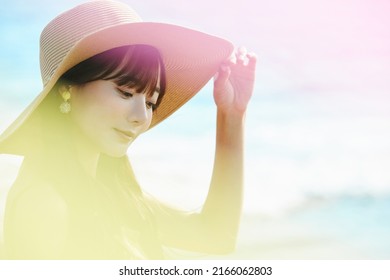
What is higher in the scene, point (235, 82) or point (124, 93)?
point (235, 82)

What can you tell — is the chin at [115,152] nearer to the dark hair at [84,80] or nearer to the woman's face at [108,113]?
the woman's face at [108,113]

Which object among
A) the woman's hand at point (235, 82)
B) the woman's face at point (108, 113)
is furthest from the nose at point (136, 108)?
the woman's hand at point (235, 82)

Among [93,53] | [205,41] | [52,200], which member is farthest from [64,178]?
[205,41]

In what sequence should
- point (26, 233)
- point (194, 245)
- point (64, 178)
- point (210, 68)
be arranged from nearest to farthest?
point (26, 233) → point (64, 178) → point (210, 68) → point (194, 245)

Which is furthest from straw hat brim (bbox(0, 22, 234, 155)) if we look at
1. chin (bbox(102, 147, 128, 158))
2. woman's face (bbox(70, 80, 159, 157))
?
chin (bbox(102, 147, 128, 158))

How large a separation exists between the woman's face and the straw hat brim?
11 centimetres

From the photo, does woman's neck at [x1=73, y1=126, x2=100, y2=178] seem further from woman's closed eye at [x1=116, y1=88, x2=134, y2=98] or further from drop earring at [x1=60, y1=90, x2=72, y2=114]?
woman's closed eye at [x1=116, y1=88, x2=134, y2=98]

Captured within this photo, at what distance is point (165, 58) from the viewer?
2572 mm

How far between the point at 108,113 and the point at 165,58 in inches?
14.2

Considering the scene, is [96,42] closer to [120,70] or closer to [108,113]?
[120,70]

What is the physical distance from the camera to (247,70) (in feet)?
8.76

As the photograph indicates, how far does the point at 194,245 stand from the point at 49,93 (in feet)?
2.96

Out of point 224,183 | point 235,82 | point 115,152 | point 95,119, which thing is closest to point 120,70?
point 95,119

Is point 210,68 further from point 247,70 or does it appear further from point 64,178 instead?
point 64,178
